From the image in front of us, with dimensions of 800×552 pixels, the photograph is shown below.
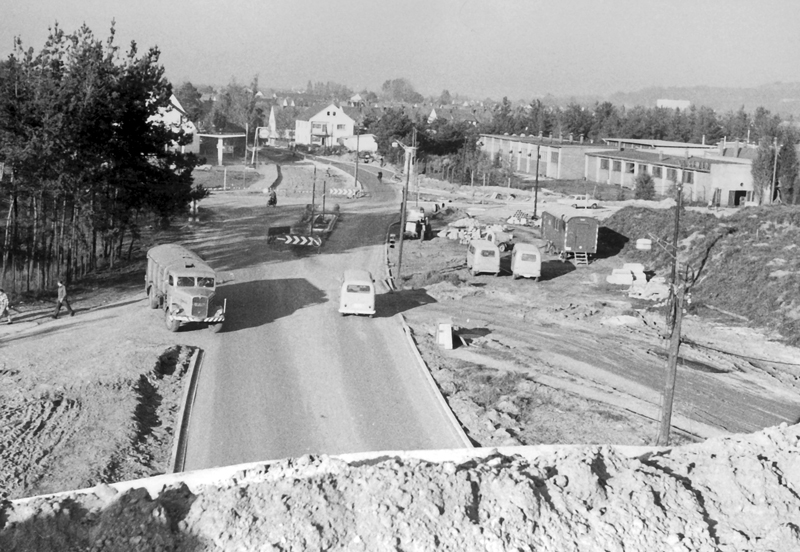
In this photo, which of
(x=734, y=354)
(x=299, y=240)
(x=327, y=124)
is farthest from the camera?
A: (x=327, y=124)

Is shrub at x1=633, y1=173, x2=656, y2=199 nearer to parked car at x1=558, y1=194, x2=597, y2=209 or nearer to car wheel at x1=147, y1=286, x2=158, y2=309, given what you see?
parked car at x1=558, y1=194, x2=597, y2=209

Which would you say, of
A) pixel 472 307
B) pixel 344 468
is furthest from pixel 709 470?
pixel 472 307

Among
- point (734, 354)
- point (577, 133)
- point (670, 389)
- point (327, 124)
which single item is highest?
point (577, 133)

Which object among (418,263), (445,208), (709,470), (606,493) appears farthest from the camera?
(445,208)

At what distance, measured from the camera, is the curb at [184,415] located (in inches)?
773

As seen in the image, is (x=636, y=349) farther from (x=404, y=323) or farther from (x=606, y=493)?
(x=606, y=493)

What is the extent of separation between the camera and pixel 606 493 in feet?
43.8

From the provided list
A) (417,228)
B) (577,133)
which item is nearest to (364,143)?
(577,133)

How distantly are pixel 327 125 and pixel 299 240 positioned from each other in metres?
94.9

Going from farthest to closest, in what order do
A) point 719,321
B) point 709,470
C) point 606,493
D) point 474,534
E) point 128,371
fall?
point 719,321 → point 128,371 → point 709,470 → point 606,493 → point 474,534

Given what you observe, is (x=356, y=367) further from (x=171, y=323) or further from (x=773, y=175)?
(x=773, y=175)

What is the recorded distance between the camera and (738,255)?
43.6 m

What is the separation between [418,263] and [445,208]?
927 inches

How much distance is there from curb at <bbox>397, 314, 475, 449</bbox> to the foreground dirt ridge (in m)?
6.87
